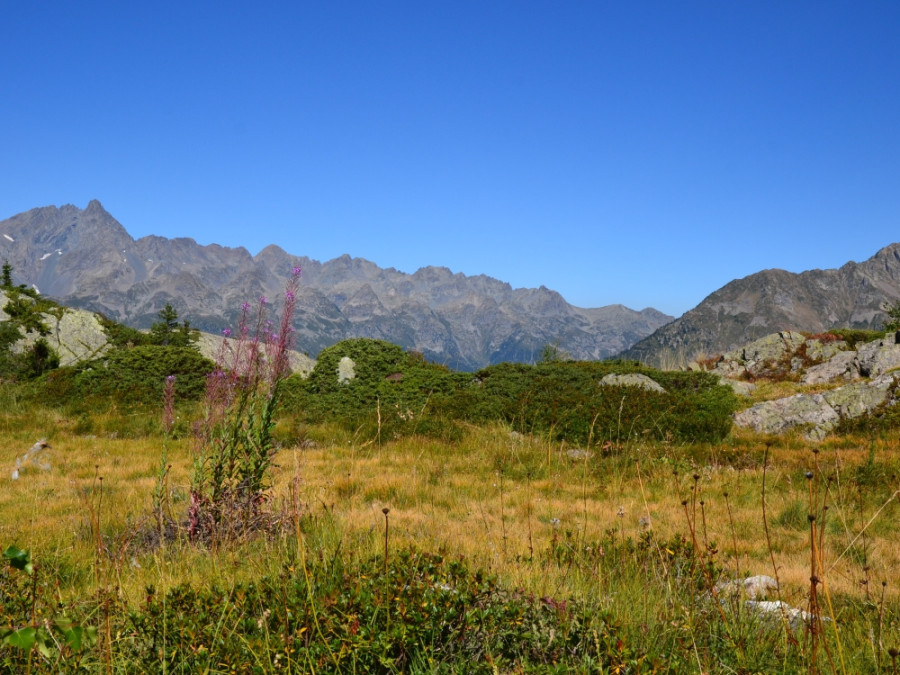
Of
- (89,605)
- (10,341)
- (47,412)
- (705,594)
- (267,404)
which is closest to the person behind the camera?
(89,605)

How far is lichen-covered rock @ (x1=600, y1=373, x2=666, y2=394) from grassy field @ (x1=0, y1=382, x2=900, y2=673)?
2.94m

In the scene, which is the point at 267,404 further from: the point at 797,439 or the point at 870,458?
the point at 797,439

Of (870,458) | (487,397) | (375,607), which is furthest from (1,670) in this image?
(487,397)

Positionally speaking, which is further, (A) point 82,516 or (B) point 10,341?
(B) point 10,341

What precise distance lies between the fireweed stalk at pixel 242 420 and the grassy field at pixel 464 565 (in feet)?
0.89

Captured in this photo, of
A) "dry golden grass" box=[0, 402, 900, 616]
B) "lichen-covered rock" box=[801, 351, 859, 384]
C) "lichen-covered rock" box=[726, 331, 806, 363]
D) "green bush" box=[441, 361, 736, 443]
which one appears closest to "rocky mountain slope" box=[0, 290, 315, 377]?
"dry golden grass" box=[0, 402, 900, 616]

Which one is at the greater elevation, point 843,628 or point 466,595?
point 466,595

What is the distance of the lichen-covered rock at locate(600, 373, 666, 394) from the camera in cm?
1380

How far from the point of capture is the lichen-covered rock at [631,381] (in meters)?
13.8

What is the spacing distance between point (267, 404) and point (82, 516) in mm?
2878

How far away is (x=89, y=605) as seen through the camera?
3.46 metres

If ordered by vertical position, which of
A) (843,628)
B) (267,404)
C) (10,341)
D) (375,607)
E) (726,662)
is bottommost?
→ (843,628)

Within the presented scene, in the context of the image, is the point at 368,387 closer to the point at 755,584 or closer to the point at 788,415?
the point at 788,415

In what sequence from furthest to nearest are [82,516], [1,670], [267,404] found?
[82,516] < [267,404] < [1,670]
